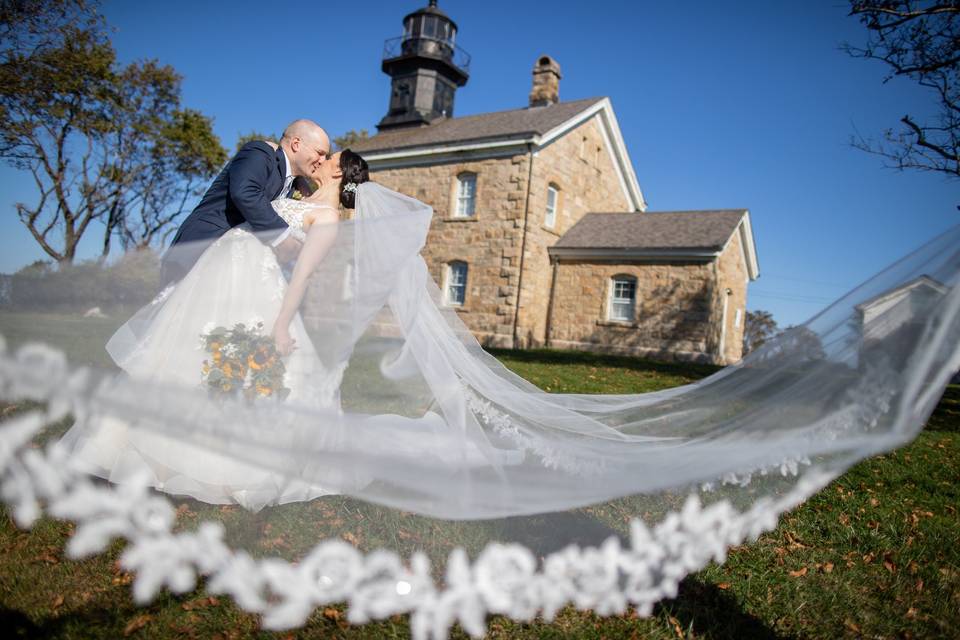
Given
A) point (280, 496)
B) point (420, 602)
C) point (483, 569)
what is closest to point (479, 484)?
point (483, 569)

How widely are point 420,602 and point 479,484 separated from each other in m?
0.49

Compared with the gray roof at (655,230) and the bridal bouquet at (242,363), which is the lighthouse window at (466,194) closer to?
the gray roof at (655,230)

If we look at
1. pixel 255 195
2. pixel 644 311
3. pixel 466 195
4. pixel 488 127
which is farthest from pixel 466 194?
pixel 255 195

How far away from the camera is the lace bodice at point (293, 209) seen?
11.9 feet

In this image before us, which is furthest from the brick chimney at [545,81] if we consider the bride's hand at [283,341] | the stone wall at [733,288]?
the bride's hand at [283,341]

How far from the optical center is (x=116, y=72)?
22.7 metres

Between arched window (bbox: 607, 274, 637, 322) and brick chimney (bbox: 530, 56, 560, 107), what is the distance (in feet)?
28.6

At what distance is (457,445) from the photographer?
272 centimetres

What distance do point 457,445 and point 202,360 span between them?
1.72 m

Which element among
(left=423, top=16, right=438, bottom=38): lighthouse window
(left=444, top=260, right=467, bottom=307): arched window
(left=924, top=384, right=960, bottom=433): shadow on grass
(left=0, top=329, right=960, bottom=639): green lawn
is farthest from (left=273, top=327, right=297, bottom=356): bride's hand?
(left=423, top=16, right=438, bottom=38): lighthouse window

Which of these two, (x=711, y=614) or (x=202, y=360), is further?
(x=202, y=360)

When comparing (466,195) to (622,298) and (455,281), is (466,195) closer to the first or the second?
(455,281)

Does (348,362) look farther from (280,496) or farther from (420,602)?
(420,602)

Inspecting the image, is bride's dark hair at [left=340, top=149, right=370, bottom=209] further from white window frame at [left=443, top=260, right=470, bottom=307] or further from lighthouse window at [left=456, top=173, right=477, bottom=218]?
lighthouse window at [left=456, top=173, right=477, bottom=218]
